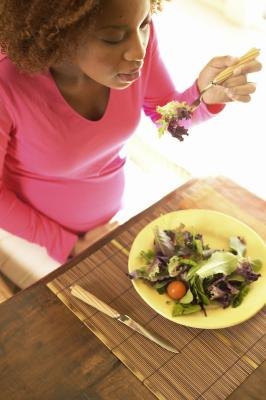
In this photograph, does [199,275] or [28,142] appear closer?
[199,275]

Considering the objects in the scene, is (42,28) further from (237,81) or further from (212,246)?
(212,246)

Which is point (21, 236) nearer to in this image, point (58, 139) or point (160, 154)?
point (58, 139)

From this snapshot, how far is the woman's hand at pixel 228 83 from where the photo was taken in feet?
2.77

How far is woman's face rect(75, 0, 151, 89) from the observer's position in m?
0.70

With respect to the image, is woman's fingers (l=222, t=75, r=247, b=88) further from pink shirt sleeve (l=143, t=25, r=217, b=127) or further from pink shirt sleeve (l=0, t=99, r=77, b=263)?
pink shirt sleeve (l=0, t=99, r=77, b=263)

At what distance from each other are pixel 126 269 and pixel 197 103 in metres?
0.43

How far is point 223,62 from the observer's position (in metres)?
0.92

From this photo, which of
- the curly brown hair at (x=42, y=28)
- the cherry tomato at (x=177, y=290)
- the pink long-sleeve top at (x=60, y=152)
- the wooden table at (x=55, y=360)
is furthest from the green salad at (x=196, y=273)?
the curly brown hair at (x=42, y=28)

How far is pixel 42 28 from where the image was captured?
2.29 ft

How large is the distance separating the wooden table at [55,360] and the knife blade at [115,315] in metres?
0.04

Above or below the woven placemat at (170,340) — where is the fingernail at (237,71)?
above

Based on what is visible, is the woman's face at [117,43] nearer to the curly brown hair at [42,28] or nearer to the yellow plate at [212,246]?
the curly brown hair at [42,28]

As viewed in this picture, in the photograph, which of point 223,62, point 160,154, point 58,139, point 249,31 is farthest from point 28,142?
point 249,31

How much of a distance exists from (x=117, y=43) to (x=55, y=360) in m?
0.57
